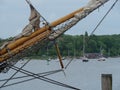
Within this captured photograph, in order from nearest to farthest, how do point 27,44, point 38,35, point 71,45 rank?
point 27,44, point 38,35, point 71,45

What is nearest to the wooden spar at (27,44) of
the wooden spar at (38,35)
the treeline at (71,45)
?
the wooden spar at (38,35)

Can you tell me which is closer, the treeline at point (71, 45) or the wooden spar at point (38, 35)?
the wooden spar at point (38, 35)

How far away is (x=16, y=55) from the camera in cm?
1922

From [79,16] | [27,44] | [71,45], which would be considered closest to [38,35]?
[27,44]

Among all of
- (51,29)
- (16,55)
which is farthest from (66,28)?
(16,55)

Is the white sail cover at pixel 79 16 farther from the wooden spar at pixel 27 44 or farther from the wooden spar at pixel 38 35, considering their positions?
the wooden spar at pixel 27 44

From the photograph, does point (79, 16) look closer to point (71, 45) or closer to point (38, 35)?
point (38, 35)

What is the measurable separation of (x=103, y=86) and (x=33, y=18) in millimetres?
3761

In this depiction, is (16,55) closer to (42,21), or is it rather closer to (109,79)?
(42,21)

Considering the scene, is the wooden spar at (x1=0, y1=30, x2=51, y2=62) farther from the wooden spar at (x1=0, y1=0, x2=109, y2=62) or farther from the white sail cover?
the white sail cover

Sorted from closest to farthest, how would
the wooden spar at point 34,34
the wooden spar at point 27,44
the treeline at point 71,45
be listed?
the wooden spar at point 27,44
the wooden spar at point 34,34
the treeline at point 71,45

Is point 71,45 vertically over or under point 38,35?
under

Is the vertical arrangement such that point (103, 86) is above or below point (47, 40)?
below

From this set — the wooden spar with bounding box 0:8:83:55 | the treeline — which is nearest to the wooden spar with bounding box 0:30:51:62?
the wooden spar with bounding box 0:8:83:55
